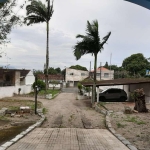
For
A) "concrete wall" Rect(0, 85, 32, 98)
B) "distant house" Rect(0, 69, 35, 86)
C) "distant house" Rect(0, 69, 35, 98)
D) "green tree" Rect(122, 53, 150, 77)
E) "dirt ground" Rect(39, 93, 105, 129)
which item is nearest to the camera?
"dirt ground" Rect(39, 93, 105, 129)

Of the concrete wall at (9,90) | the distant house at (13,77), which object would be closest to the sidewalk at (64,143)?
the concrete wall at (9,90)

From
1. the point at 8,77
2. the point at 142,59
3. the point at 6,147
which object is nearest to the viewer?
the point at 6,147

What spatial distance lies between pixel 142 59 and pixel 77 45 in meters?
39.8

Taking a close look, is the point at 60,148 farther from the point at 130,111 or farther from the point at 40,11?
the point at 40,11

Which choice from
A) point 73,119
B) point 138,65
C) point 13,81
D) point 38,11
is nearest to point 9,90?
point 13,81

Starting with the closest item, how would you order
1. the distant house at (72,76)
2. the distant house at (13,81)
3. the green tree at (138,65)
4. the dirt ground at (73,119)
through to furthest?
the dirt ground at (73,119), the distant house at (13,81), the green tree at (138,65), the distant house at (72,76)

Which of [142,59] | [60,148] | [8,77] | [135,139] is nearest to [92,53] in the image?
[135,139]

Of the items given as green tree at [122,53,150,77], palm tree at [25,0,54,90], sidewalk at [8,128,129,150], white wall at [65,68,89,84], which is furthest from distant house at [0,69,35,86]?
sidewalk at [8,128,129,150]

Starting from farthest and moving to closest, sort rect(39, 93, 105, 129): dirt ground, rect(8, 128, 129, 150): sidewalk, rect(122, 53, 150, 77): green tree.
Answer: rect(122, 53, 150, 77): green tree, rect(39, 93, 105, 129): dirt ground, rect(8, 128, 129, 150): sidewalk

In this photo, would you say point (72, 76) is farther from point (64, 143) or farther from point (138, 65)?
point (64, 143)

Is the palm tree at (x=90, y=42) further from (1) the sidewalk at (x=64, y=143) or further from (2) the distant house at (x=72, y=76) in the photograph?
(2) the distant house at (x=72, y=76)

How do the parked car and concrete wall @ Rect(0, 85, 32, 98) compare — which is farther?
concrete wall @ Rect(0, 85, 32, 98)

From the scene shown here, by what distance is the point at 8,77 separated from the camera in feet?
144

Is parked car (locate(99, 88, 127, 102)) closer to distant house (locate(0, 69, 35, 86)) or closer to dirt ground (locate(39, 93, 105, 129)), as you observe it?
dirt ground (locate(39, 93, 105, 129))
